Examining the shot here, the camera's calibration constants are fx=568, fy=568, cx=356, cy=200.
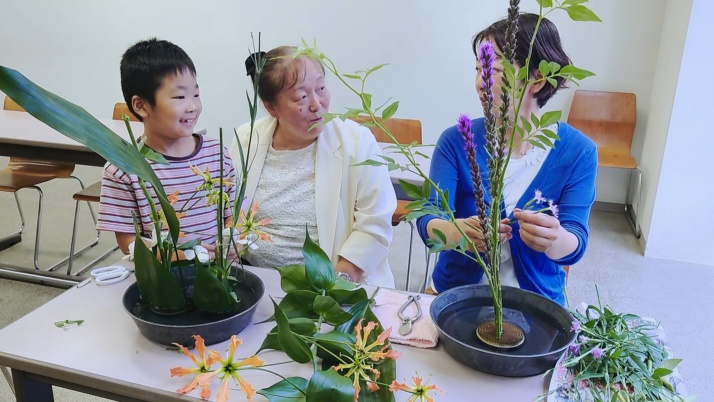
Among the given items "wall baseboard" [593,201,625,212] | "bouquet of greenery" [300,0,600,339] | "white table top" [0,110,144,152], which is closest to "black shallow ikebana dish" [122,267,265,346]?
"bouquet of greenery" [300,0,600,339]

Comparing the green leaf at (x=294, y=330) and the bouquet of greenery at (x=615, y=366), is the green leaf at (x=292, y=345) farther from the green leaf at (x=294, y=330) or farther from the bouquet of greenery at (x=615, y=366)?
the bouquet of greenery at (x=615, y=366)

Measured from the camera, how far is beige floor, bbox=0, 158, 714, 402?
241cm

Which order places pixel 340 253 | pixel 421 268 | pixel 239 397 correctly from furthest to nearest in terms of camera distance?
1. pixel 421 268
2. pixel 340 253
3. pixel 239 397

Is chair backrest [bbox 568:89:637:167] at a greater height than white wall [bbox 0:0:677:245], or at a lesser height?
lesser

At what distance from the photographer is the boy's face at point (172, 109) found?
1.51 m

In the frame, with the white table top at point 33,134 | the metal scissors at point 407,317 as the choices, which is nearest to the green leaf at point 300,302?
the metal scissors at point 407,317

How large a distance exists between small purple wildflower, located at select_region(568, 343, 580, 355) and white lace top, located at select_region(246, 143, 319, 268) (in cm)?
82

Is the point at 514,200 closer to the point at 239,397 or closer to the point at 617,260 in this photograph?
the point at 239,397

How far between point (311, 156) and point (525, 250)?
65cm

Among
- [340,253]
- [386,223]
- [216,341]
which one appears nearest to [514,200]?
[386,223]

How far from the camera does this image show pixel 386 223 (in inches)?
64.2

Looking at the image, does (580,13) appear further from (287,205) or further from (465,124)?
(287,205)

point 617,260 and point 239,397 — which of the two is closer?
point 239,397

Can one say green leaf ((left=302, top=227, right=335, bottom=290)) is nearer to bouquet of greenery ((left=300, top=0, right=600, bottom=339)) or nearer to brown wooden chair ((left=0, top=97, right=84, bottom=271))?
bouquet of greenery ((left=300, top=0, right=600, bottom=339))
